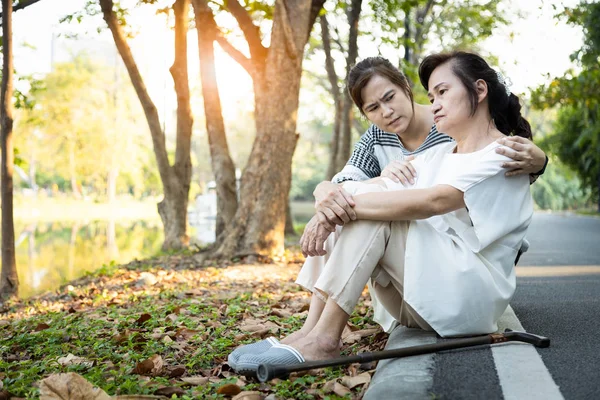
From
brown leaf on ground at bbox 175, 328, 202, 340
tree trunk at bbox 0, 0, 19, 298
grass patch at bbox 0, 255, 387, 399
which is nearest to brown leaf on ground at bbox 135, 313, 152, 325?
grass patch at bbox 0, 255, 387, 399

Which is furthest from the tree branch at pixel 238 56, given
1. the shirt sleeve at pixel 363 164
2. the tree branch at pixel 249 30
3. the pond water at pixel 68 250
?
the shirt sleeve at pixel 363 164

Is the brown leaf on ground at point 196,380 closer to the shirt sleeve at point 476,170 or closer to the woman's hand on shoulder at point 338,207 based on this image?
the woman's hand on shoulder at point 338,207

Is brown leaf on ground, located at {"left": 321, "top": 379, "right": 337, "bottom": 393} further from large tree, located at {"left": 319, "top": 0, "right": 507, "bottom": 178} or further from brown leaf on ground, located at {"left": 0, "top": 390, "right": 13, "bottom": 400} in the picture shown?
large tree, located at {"left": 319, "top": 0, "right": 507, "bottom": 178}

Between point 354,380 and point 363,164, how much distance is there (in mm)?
1778

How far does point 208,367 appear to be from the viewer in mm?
3367

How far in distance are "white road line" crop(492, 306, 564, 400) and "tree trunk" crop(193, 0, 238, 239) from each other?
7.19 m

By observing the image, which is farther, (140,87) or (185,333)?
(140,87)

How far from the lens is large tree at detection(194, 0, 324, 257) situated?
8359mm

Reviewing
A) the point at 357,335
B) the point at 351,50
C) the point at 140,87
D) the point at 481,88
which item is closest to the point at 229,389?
the point at 357,335

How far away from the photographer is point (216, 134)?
1007 cm

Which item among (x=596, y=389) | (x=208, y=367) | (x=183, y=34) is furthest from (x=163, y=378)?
(x=183, y=34)

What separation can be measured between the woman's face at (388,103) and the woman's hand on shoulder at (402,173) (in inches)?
21.8

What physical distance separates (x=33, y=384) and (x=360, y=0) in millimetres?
11985

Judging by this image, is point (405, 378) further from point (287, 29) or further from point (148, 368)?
point (287, 29)
